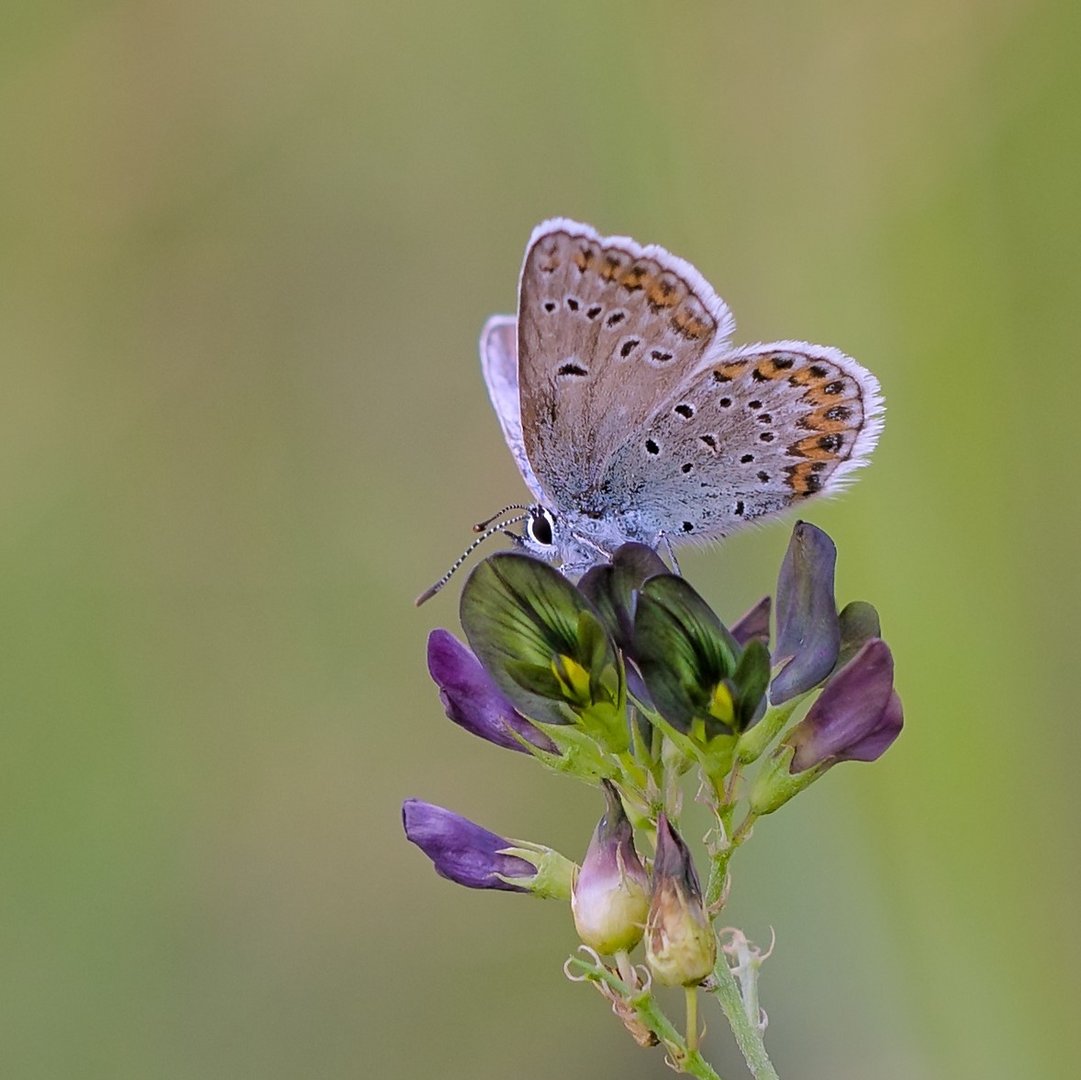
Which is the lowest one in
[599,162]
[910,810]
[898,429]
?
[910,810]

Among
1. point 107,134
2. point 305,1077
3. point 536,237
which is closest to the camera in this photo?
point 536,237

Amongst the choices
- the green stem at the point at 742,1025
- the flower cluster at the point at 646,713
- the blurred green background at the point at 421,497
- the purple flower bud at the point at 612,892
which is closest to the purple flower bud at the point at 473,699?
the flower cluster at the point at 646,713

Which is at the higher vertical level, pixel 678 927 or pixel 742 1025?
pixel 678 927

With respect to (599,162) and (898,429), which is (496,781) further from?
(599,162)

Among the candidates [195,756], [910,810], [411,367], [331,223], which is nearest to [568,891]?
[910,810]

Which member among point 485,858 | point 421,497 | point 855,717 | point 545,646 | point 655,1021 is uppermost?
point 421,497

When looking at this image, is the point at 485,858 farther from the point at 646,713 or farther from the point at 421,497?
the point at 421,497

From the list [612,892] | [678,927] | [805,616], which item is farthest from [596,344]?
[678,927]
